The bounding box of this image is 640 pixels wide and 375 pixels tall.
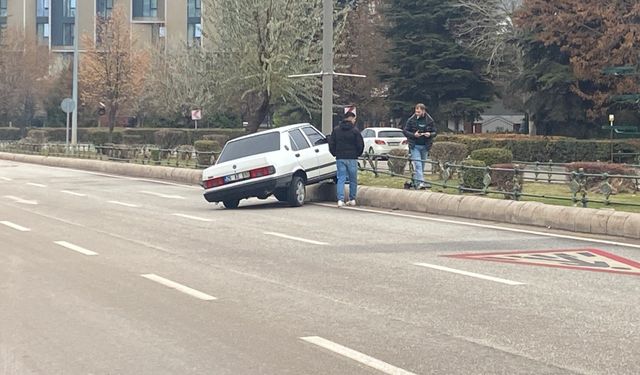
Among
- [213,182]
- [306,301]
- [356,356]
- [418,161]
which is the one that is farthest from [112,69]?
[356,356]

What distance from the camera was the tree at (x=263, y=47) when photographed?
38.6 metres

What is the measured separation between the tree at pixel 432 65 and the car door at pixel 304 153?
34.0 metres

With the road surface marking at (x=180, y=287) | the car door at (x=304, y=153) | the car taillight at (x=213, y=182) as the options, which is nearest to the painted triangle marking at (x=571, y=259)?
the road surface marking at (x=180, y=287)

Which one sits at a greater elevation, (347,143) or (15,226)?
(347,143)

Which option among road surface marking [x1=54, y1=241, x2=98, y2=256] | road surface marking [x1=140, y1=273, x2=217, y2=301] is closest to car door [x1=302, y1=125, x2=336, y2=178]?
road surface marking [x1=54, y1=241, x2=98, y2=256]

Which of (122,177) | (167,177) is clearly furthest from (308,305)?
(122,177)

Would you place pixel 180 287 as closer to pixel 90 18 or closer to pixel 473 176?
pixel 473 176

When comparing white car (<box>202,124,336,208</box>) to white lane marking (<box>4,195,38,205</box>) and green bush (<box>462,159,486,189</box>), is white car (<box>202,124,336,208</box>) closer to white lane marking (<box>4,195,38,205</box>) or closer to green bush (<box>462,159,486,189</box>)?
green bush (<box>462,159,486,189</box>)

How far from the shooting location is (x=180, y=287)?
10.1 meters

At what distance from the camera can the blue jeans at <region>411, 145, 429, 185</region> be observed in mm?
20172

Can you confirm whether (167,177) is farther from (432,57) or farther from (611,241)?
(432,57)

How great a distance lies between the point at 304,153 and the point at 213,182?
1954 mm

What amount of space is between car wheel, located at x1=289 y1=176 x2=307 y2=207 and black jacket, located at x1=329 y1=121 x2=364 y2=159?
40.2 inches

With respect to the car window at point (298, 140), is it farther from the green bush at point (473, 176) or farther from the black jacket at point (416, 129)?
the green bush at point (473, 176)
